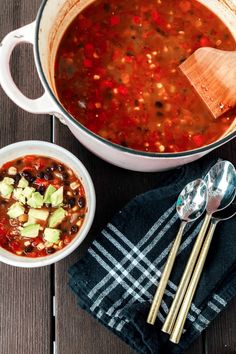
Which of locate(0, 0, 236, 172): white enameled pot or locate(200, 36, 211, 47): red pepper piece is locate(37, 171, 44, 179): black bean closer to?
locate(0, 0, 236, 172): white enameled pot

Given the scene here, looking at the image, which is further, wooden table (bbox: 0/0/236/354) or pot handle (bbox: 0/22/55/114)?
wooden table (bbox: 0/0/236/354)

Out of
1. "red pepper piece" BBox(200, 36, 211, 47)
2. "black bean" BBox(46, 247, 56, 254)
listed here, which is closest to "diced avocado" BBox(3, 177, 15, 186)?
"black bean" BBox(46, 247, 56, 254)

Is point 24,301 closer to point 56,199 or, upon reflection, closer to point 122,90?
point 56,199

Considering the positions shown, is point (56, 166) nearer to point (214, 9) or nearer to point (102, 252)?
point (102, 252)

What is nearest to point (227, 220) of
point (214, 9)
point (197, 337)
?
point (197, 337)

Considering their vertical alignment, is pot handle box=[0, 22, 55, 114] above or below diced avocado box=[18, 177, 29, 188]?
above
